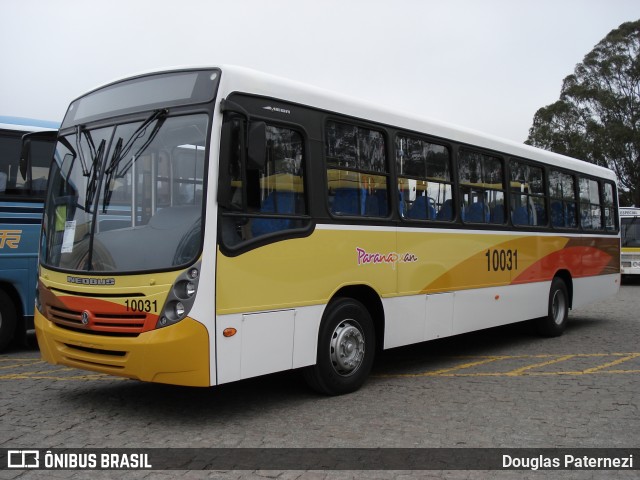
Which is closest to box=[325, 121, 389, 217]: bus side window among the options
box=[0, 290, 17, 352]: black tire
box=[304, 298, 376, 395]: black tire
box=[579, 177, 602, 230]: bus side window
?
box=[304, 298, 376, 395]: black tire

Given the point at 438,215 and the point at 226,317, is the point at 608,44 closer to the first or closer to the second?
the point at 438,215

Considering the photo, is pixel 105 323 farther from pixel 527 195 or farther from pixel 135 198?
pixel 527 195

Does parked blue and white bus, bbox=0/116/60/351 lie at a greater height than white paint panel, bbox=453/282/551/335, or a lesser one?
greater

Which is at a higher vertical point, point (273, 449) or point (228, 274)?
point (228, 274)

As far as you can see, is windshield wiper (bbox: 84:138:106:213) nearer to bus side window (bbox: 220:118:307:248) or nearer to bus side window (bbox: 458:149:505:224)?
bus side window (bbox: 220:118:307:248)

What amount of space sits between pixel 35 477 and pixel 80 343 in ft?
5.25

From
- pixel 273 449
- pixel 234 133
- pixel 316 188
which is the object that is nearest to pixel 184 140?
pixel 234 133

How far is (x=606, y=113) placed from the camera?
43875 millimetres

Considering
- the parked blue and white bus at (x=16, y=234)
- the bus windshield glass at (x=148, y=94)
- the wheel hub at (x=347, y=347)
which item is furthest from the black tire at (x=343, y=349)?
the parked blue and white bus at (x=16, y=234)

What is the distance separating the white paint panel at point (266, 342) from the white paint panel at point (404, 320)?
1.64 meters

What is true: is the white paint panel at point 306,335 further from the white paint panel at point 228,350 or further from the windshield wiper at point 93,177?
the windshield wiper at point 93,177

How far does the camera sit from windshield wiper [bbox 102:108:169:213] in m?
6.15

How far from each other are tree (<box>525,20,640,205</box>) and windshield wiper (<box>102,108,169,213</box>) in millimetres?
41286

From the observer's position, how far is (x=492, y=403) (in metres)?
6.85
